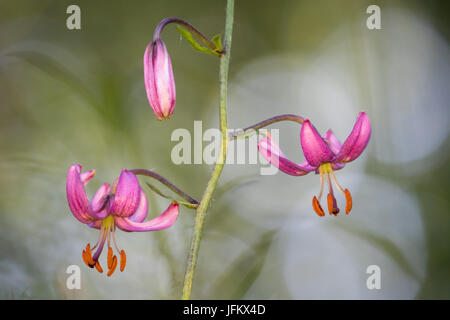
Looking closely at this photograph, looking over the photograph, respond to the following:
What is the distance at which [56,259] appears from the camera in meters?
2.24

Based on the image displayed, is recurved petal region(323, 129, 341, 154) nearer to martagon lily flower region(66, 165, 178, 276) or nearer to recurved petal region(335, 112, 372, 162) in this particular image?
recurved petal region(335, 112, 372, 162)

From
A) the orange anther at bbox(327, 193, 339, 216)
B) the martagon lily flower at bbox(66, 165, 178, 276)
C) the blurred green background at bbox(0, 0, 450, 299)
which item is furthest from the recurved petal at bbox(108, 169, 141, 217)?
the blurred green background at bbox(0, 0, 450, 299)

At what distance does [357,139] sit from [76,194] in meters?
0.65

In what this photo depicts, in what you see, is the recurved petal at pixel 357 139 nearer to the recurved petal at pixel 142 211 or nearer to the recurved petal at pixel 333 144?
the recurved petal at pixel 333 144

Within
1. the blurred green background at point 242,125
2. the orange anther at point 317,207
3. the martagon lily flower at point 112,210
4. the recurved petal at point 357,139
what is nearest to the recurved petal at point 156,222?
the martagon lily flower at point 112,210

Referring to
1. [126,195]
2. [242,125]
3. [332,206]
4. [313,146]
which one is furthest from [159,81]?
[242,125]

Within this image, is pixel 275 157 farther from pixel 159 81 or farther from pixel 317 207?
pixel 159 81

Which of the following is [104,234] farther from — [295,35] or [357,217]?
[295,35]

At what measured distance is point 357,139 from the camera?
1024 mm

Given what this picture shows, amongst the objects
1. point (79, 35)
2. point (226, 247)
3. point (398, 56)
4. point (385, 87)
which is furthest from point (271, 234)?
point (79, 35)

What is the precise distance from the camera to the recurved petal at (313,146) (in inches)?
39.2

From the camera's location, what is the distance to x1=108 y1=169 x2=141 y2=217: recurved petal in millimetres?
920

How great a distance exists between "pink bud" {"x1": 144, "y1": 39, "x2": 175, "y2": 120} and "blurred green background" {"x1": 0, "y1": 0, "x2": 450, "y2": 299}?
1.29 meters
